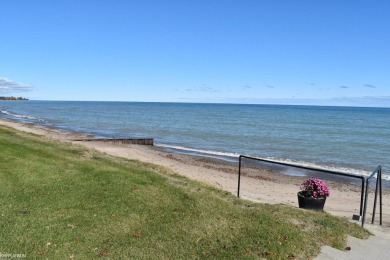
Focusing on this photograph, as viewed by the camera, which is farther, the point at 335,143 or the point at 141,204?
the point at 335,143

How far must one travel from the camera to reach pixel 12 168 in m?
9.94

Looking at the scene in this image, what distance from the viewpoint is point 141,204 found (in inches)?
299

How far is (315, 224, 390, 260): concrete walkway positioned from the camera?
18.7 ft

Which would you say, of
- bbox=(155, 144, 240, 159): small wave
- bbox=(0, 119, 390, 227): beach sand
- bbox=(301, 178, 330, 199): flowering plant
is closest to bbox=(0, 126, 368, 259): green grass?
bbox=(301, 178, 330, 199): flowering plant

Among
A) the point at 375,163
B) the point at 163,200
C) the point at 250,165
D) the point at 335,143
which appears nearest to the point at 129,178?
the point at 163,200

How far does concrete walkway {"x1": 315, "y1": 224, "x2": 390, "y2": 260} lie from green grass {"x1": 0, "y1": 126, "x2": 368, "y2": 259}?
0.54ft

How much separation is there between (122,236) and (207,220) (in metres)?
1.62

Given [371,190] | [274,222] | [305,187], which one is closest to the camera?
[274,222]

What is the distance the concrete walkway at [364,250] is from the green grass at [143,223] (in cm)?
16

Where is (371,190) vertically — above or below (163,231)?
below

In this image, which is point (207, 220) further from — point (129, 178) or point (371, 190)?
point (371, 190)

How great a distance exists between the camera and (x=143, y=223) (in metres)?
6.54

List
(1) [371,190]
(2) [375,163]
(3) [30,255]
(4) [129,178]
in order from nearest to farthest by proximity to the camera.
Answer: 1. (3) [30,255]
2. (4) [129,178]
3. (1) [371,190]
4. (2) [375,163]

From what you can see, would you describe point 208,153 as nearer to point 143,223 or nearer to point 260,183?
point 260,183
